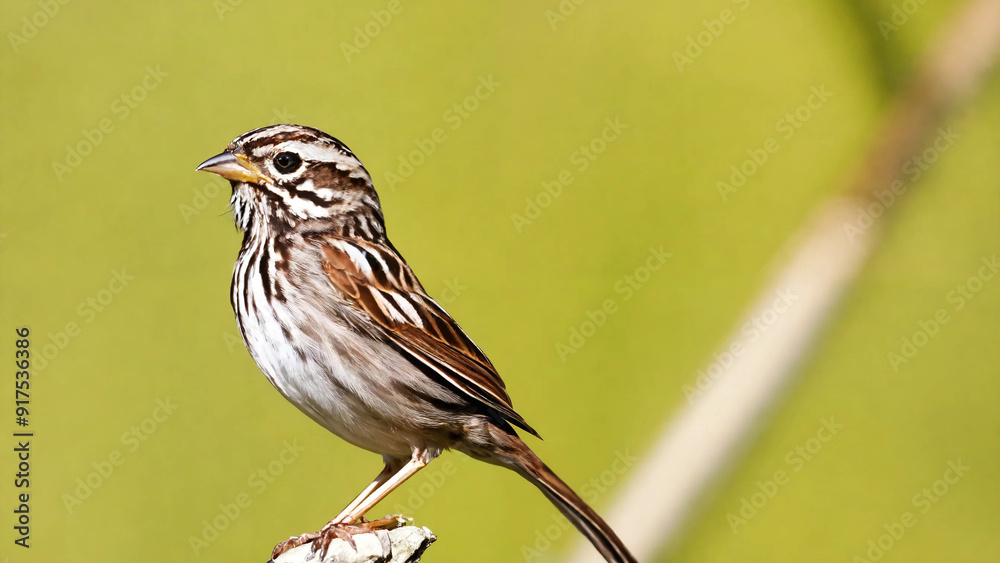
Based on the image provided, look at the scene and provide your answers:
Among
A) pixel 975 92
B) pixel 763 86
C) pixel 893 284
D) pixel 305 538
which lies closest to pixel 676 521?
pixel 305 538

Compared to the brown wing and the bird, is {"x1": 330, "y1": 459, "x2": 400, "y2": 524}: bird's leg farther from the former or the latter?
the brown wing

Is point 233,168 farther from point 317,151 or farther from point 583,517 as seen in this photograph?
point 583,517

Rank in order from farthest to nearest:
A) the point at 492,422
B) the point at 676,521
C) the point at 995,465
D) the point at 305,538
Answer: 1. the point at 995,465
2. the point at 676,521
3. the point at 492,422
4. the point at 305,538

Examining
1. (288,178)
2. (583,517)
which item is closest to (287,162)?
(288,178)

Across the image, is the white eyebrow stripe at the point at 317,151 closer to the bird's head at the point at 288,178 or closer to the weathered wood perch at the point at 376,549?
the bird's head at the point at 288,178

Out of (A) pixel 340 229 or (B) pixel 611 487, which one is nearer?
(A) pixel 340 229

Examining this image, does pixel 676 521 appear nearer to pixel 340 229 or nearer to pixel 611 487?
pixel 611 487

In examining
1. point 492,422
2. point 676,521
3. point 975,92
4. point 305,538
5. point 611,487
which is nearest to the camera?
point 305,538
